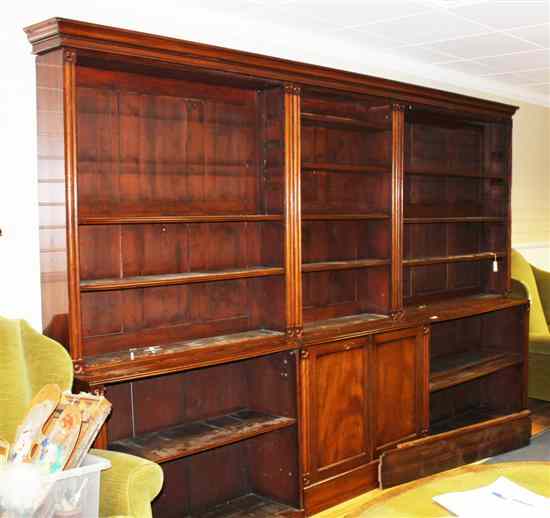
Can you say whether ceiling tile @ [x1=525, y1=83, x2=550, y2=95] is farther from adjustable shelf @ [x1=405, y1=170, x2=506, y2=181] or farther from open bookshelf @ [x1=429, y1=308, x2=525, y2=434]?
open bookshelf @ [x1=429, y1=308, x2=525, y2=434]

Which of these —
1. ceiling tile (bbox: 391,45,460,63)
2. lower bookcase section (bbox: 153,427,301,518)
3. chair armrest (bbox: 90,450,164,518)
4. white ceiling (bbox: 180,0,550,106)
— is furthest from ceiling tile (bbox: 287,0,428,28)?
chair armrest (bbox: 90,450,164,518)

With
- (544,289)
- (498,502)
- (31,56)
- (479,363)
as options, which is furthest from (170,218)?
(544,289)

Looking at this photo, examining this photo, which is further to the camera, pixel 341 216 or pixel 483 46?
pixel 483 46

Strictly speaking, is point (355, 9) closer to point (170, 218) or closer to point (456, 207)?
point (170, 218)

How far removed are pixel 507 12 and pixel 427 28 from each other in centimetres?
46

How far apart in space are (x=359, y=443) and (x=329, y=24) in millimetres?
2220

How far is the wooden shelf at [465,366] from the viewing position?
14.8 feet

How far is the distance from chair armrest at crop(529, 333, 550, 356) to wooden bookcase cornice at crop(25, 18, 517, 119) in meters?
1.89

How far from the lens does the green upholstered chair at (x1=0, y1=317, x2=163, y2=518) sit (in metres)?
2.46

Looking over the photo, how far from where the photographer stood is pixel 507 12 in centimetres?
379

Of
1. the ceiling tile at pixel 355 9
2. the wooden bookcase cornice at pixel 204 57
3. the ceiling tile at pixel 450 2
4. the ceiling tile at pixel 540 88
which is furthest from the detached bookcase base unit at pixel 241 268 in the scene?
the ceiling tile at pixel 540 88

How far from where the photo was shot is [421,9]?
371 centimetres

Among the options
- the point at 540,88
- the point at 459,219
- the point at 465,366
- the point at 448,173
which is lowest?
the point at 465,366

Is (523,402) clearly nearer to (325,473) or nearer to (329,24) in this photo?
(325,473)
